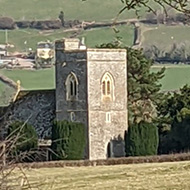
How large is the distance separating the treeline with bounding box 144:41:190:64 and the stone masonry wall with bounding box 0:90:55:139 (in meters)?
33.7

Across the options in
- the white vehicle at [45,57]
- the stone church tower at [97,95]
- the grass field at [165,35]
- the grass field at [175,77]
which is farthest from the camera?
the grass field at [165,35]

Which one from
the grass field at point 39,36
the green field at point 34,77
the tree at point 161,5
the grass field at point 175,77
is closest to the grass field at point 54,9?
the grass field at point 39,36

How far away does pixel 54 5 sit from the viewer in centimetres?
11838

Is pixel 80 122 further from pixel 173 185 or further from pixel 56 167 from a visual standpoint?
pixel 173 185

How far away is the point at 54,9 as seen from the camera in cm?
11731

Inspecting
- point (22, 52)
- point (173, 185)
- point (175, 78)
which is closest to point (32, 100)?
point (175, 78)

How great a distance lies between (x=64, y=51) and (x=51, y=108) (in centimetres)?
330

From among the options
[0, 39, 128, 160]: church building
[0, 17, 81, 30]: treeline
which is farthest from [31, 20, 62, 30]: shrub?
[0, 39, 128, 160]: church building

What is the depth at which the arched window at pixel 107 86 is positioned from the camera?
50969mm

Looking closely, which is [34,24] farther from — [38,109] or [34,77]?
[38,109]

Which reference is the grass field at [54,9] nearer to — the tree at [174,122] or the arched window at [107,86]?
the tree at [174,122]

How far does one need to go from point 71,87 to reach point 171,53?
39.7m

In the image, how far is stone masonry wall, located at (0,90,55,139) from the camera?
2076 inches

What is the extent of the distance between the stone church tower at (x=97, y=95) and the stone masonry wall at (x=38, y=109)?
62.6 inches
